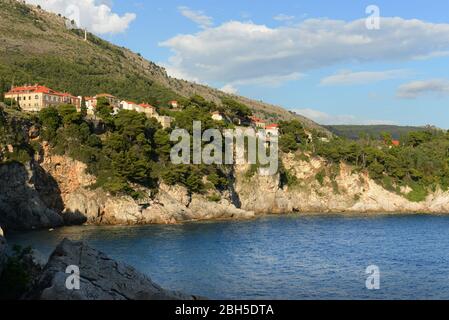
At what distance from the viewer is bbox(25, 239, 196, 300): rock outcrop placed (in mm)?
17780

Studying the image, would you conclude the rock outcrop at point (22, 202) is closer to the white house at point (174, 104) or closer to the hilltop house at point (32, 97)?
the hilltop house at point (32, 97)

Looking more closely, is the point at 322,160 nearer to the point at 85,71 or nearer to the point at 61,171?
the point at 61,171

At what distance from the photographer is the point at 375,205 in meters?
89.4

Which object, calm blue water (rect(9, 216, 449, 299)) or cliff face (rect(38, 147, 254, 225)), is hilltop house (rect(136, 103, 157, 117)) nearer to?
cliff face (rect(38, 147, 254, 225))

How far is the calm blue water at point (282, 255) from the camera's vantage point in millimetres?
31531

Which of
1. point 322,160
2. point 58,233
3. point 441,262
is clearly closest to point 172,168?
point 58,233

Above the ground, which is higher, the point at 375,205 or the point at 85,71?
the point at 85,71

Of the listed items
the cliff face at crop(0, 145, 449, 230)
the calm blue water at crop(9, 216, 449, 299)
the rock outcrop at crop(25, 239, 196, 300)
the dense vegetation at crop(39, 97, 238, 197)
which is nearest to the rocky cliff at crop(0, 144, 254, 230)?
the cliff face at crop(0, 145, 449, 230)

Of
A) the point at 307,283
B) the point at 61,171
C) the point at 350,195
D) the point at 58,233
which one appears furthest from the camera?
the point at 350,195

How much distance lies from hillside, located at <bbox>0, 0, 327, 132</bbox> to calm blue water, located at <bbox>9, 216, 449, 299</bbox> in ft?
150

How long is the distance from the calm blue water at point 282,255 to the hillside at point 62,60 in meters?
45.8

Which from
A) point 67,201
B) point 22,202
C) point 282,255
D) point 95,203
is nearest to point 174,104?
point 95,203

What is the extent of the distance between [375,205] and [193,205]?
1332 inches

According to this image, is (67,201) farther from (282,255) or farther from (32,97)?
(282,255)
